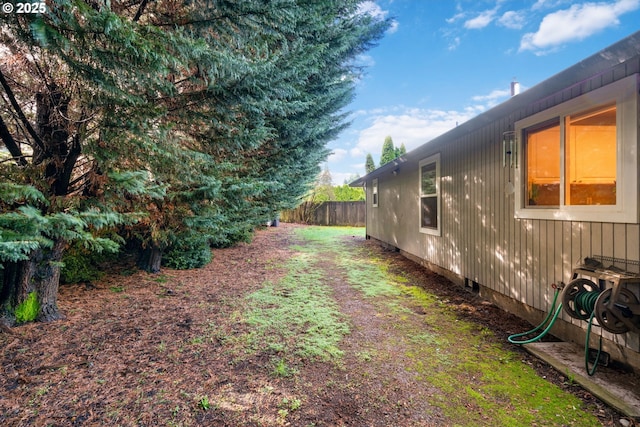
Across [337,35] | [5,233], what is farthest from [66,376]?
[337,35]

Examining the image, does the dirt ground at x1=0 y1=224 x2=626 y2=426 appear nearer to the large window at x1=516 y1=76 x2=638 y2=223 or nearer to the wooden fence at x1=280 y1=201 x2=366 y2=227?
the large window at x1=516 y1=76 x2=638 y2=223

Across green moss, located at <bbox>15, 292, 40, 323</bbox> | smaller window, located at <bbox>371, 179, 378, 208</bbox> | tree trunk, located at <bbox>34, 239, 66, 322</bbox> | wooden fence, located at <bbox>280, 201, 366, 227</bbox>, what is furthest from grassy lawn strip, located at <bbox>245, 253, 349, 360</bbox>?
wooden fence, located at <bbox>280, 201, 366, 227</bbox>

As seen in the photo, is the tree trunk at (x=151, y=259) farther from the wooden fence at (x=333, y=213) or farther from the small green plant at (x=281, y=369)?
the wooden fence at (x=333, y=213)

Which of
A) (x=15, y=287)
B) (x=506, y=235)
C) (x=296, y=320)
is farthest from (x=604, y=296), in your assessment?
(x=15, y=287)

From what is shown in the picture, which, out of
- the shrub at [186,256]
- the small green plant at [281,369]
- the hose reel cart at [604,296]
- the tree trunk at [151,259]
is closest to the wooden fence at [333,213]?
the shrub at [186,256]

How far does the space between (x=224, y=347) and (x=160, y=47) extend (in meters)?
2.60

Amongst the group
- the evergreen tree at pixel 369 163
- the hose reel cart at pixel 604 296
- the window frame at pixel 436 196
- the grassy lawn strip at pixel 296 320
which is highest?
the evergreen tree at pixel 369 163

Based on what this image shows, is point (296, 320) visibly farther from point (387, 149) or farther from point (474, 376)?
point (387, 149)

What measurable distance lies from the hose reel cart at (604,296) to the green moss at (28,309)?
521 centimetres

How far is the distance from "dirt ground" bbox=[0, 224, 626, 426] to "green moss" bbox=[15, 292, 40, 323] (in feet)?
0.39

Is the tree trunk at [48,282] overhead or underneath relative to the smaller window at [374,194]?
underneath

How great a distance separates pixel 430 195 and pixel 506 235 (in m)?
2.52

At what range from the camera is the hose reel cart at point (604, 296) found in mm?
2252

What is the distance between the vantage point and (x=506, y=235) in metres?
3.86
